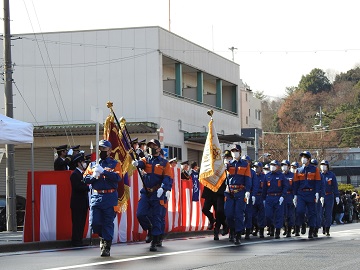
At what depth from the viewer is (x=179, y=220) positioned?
22.5 m

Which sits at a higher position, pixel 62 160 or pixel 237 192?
pixel 62 160

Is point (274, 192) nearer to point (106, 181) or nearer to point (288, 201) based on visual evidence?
point (288, 201)

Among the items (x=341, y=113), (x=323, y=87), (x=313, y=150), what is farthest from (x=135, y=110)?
(x=323, y=87)

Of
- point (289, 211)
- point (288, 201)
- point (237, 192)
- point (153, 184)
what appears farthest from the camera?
point (288, 201)

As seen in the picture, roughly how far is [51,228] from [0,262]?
168 inches

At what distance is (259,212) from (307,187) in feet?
5.70

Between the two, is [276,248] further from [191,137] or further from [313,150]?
[313,150]

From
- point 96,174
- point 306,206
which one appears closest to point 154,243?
point 96,174

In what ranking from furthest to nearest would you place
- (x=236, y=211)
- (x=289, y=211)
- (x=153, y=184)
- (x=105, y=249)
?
(x=289, y=211) < (x=236, y=211) < (x=153, y=184) < (x=105, y=249)

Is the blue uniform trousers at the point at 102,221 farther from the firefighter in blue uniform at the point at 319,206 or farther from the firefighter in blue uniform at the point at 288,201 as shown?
the firefighter in blue uniform at the point at 288,201

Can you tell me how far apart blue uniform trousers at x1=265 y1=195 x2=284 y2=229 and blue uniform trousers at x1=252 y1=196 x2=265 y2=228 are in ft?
0.76

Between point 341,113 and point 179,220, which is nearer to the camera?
point 179,220

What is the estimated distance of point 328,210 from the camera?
22984mm

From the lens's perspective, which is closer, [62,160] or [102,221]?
[102,221]
